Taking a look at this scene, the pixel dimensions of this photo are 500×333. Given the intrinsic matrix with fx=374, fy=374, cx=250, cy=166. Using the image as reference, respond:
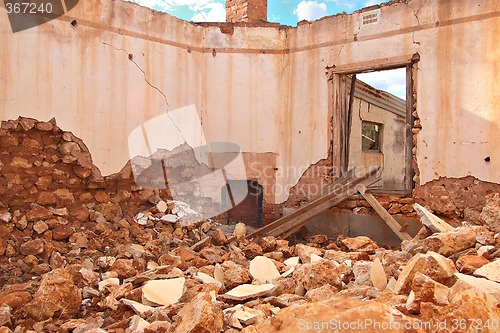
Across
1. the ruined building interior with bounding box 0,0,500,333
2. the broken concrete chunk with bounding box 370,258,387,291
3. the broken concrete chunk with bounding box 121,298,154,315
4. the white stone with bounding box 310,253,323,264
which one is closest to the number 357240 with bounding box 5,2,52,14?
the ruined building interior with bounding box 0,0,500,333

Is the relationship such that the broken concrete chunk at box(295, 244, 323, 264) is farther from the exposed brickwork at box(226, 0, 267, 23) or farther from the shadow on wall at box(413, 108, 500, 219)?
the exposed brickwork at box(226, 0, 267, 23)

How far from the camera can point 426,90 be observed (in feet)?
17.4

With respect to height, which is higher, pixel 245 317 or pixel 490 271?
pixel 490 271

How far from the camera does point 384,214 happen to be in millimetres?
5281

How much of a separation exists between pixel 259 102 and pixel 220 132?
86cm

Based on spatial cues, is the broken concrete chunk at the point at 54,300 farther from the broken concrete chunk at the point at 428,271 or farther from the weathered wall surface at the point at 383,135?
the weathered wall surface at the point at 383,135

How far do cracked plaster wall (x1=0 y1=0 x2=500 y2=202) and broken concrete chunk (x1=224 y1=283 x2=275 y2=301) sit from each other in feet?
9.40

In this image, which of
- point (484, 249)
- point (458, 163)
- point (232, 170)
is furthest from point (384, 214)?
point (232, 170)

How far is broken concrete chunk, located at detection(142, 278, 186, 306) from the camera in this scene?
9.68 feet

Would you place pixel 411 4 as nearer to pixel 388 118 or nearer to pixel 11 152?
pixel 11 152

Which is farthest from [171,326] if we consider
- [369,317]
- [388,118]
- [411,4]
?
[388,118]

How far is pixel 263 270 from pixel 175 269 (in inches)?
34.2

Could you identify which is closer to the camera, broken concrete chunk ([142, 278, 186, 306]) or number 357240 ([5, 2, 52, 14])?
broken concrete chunk ([142, 278, 186, 306])

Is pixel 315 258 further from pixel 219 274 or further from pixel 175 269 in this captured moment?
pixel 175 269
